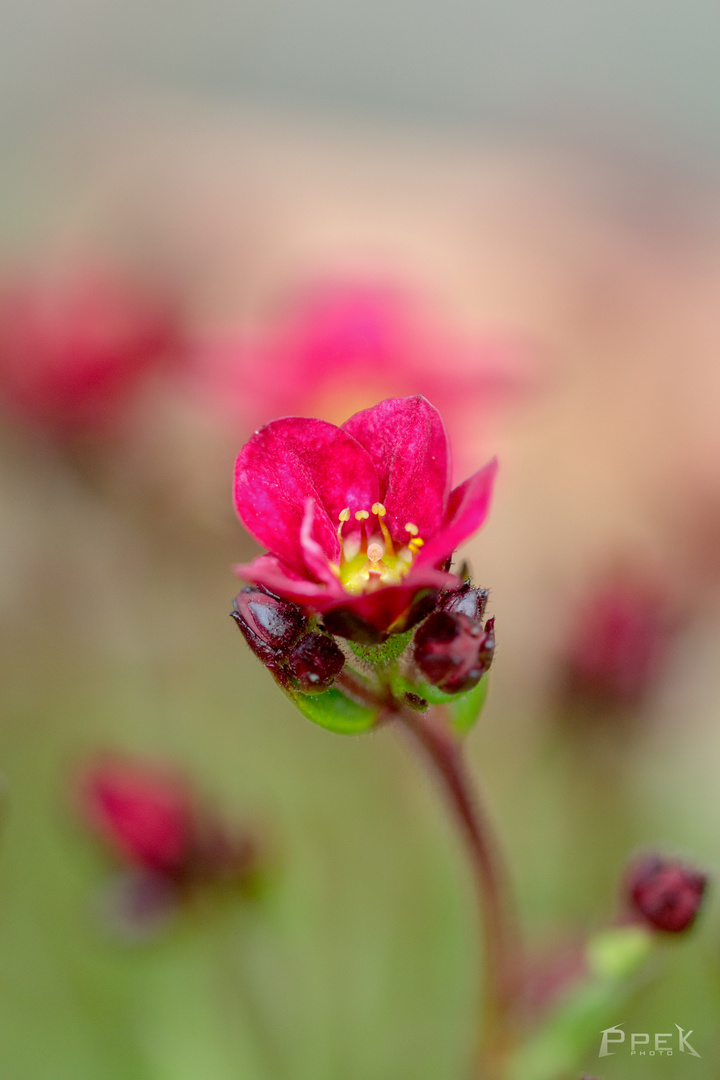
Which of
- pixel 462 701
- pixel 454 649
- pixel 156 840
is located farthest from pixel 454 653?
pixel 156 840

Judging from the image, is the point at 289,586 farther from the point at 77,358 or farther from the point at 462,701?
the point at 77,358

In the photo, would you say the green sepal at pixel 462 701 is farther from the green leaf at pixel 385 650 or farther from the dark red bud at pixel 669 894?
the dark red bud at pixel 669 894

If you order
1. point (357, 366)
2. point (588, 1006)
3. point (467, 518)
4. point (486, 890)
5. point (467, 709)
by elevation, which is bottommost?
point (588, 1006)

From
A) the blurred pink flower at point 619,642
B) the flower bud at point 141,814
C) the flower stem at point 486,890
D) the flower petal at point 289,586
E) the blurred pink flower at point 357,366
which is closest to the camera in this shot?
the flower petal at point 289,586

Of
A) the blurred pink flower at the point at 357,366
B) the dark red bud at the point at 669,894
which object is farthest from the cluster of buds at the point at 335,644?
the blurred pink flower at the point at 357,366

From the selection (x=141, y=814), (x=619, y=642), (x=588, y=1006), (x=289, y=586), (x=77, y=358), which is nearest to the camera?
(x=289, y=586)

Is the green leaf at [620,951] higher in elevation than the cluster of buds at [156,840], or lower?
lower

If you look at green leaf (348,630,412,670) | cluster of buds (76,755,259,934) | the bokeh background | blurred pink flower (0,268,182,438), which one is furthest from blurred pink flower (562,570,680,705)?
blurred pink flower (0,268,182,438)
